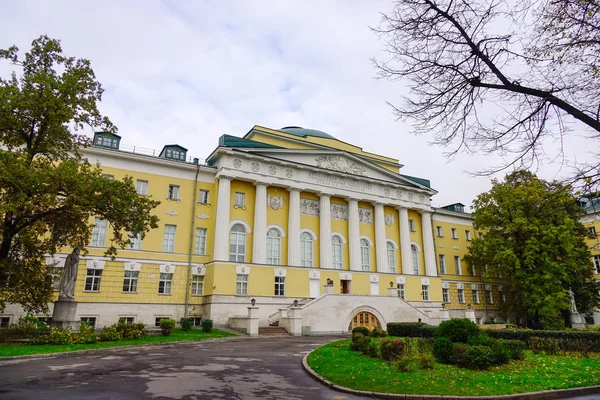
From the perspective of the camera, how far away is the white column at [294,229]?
3416 cm

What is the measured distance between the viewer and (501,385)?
9.49 meters

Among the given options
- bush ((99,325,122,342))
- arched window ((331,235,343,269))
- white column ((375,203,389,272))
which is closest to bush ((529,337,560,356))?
bush ((99,325,122,342))

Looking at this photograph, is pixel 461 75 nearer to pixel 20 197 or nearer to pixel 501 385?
pixel 501 385

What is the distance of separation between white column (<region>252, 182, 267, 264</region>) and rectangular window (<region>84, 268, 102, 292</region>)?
11448 mm

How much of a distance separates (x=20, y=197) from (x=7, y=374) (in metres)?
7.29

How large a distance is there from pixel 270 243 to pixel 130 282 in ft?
37.7

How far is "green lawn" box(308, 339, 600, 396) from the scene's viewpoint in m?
9.12

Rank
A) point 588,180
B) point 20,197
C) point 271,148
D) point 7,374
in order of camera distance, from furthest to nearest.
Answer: point 271,148 < point 20,197 < point 7,374 < point 588,180

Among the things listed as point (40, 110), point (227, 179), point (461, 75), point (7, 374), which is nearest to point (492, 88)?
point (461, 75)

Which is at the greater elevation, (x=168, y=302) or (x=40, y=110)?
(x=40, y=110)

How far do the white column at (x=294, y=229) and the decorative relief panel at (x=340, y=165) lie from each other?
13.7 feet

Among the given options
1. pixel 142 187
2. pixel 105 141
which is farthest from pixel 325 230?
pixel 105 141

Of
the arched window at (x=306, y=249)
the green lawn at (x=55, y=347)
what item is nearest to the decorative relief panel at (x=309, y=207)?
the arched window at (x=306, y=249)

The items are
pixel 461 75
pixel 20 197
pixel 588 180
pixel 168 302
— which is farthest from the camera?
pixel 168 302
